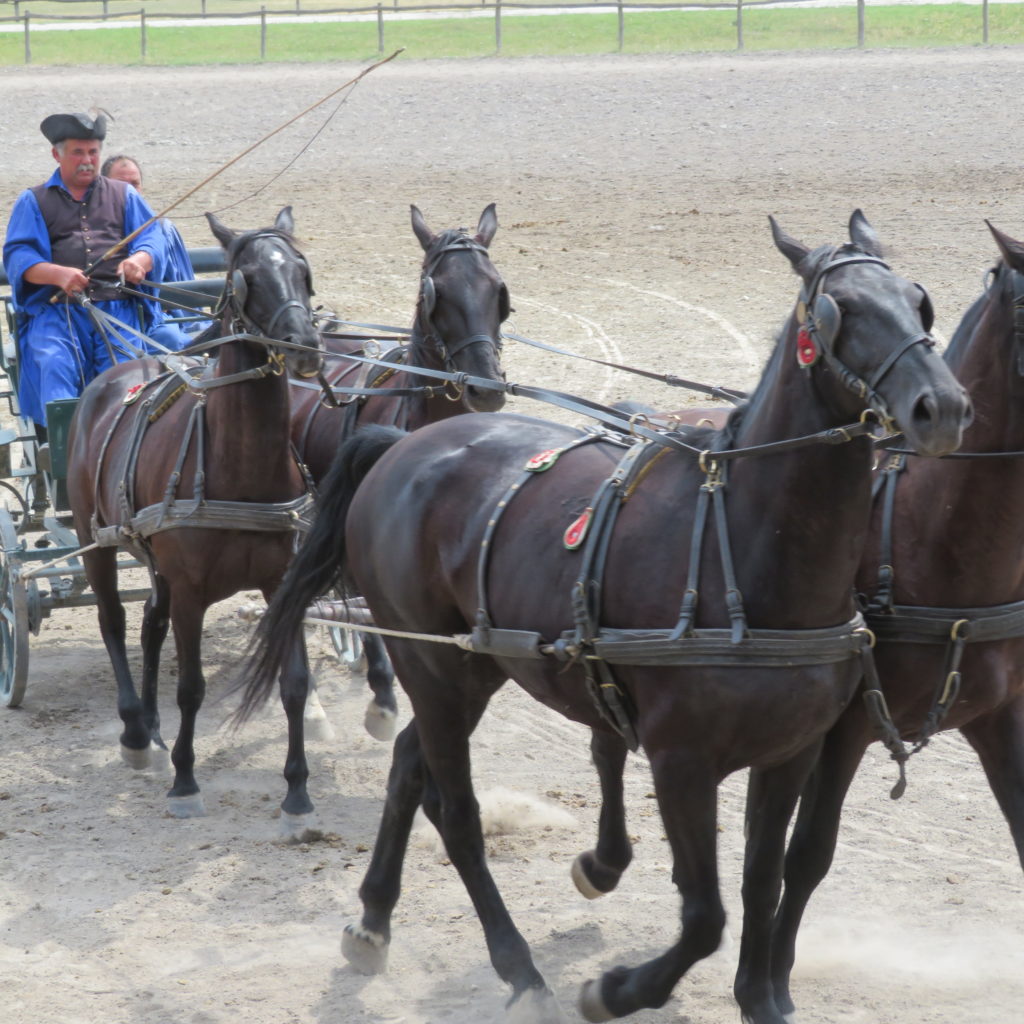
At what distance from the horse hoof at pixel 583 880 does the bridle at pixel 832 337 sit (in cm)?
204

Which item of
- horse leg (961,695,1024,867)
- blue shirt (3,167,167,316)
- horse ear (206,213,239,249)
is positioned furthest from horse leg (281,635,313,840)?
horse leg (961,695,1024,867)

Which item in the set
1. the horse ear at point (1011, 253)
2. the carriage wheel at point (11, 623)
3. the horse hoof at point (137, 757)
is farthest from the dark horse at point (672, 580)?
the carriage wheel at point (11, 623)

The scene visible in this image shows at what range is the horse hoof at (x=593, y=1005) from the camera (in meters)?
3.88

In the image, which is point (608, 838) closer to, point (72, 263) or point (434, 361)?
point (434, 361)

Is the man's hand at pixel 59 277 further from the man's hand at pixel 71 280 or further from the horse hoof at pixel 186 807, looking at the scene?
the horse hoof at pixel 186 807

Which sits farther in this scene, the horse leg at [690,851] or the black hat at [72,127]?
the black hat at [72,127]

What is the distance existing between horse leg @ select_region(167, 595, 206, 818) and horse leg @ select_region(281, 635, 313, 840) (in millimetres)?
343

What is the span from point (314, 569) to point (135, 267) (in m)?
2.65

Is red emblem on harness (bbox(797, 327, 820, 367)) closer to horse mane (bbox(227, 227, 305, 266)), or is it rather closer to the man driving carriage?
horse mane (bbox(227, 227, 305, 266))

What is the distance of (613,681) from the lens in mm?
3725

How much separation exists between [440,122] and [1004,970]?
1752 centimetres

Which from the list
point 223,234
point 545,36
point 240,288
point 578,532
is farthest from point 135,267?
point 545,36

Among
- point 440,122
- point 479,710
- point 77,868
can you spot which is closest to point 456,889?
point 479,710

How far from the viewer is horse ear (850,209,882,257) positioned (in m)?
3.39
